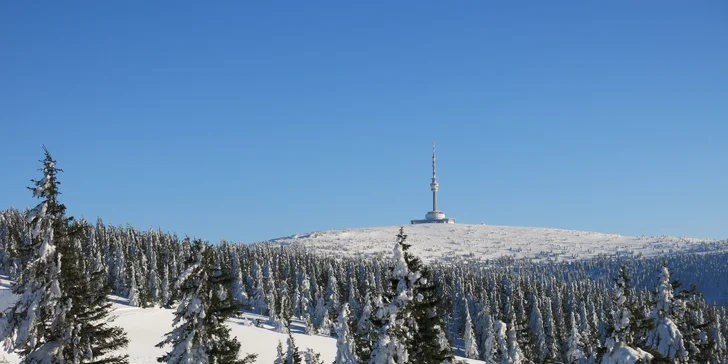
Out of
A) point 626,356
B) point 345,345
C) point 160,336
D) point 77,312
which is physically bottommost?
point 160,336

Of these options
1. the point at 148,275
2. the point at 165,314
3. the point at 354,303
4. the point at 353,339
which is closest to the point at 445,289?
the point at 354,303

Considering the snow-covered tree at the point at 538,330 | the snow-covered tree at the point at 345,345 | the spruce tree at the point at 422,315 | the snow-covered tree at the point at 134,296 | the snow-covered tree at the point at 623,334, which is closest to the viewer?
the snow-covered tree at the point at 623,334

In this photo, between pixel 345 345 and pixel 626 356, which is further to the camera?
pixel 345 345

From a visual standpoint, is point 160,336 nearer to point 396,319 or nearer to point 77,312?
point 77,312

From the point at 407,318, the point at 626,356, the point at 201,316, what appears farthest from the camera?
the point at 407,318

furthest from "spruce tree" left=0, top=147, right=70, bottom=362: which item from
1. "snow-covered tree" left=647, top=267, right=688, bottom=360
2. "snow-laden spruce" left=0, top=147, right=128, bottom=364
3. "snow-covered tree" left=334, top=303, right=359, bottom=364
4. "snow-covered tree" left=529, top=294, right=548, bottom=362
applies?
"snow-covered tree" left=529, top=294, right=548, bottom=362

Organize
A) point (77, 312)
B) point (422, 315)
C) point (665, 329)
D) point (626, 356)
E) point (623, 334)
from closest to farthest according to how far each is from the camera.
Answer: point (626, 356)
point (623, 334)
point (77, 312)
point (422, 315)
point (665, 329)

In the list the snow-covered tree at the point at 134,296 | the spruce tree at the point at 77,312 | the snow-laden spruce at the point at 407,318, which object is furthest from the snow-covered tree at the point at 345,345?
the snow-covered tree at the point at 134,296

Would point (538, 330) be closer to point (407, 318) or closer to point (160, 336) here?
point (160, 336)

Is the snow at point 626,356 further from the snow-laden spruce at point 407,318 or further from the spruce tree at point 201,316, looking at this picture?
the spruce tree at point 201,316

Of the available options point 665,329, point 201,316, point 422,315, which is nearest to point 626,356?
point 422,315

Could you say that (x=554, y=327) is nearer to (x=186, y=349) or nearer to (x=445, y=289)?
(x=445, y=289)

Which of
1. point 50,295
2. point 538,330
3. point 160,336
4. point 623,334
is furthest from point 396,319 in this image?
point 538,330

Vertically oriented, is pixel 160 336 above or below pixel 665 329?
below
